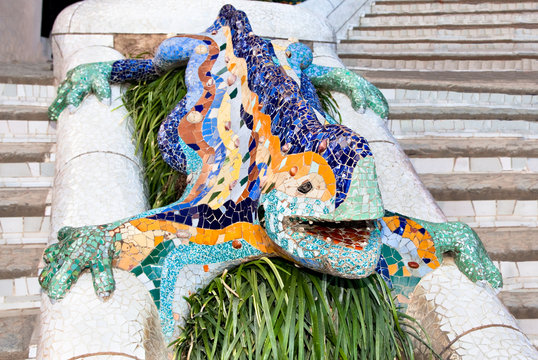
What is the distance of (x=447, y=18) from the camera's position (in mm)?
7766

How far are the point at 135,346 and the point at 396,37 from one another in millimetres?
6105

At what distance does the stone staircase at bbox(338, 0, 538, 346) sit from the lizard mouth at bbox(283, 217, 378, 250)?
4.80 ft

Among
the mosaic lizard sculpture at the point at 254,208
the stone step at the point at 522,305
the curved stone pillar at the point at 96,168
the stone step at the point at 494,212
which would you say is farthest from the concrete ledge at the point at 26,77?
the stone step at the point at 522,305

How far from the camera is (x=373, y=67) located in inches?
258

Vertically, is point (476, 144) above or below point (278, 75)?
below

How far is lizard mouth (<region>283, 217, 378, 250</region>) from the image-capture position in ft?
6.99

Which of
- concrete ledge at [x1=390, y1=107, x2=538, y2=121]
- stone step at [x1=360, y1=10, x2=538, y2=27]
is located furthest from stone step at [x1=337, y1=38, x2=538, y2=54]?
concrete ledge at [x1=390, y1=107, x2=538, y2=121]

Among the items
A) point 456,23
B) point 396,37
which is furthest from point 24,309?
point 456,23

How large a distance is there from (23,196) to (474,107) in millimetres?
3466

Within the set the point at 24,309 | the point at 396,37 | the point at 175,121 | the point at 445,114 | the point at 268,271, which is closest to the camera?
the point at 268,271

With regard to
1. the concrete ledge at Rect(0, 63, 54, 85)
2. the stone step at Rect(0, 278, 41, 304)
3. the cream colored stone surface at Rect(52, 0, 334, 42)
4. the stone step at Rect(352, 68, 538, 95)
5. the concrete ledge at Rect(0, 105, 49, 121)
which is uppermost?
the cream colored stone surface at Rect(52, 0, 334, 42)

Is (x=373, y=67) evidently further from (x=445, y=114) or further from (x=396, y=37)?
(x=445, y=114)

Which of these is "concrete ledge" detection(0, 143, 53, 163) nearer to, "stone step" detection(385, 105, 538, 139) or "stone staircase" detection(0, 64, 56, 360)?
"stone staircase" detection(0, 64, 56, 360)

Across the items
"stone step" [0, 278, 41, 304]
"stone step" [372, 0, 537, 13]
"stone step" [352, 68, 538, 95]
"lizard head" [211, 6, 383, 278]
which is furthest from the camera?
"stone step" [372, 0, 537, 13]
